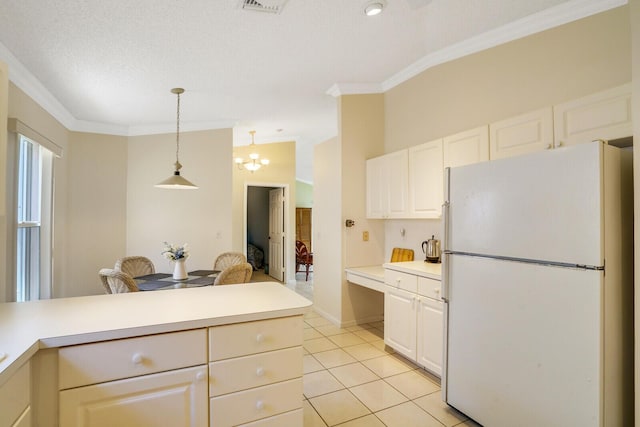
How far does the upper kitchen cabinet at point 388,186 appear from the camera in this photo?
3.16 m

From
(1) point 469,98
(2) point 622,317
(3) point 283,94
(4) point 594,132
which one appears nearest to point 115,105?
(3) point 283,94

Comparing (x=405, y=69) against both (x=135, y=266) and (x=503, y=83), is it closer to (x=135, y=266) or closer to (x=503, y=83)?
(x=503, y=83)

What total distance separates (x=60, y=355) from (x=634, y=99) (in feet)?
8.49

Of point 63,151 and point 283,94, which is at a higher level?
point 283,94

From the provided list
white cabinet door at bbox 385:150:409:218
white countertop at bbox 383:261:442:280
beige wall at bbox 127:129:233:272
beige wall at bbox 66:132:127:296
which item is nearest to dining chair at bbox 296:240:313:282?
beige wall at bbox 127:129:233:272

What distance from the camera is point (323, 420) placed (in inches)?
78.2

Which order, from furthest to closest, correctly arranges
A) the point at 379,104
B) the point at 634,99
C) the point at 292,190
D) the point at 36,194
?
1. the point at 292,190
2. the point at 379,104
3. the point at 36,194
4. the point at 634,99

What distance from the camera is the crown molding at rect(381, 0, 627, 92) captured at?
2.06 metres

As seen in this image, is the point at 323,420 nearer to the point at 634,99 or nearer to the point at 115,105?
the point at 634,99

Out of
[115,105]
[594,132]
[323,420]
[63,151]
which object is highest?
[115,105]

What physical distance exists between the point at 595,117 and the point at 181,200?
473 cm

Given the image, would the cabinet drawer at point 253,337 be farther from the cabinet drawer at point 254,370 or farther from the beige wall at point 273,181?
the beige wall at point 273,181

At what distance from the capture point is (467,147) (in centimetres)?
253

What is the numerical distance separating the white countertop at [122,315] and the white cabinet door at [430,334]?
49.9 inches
